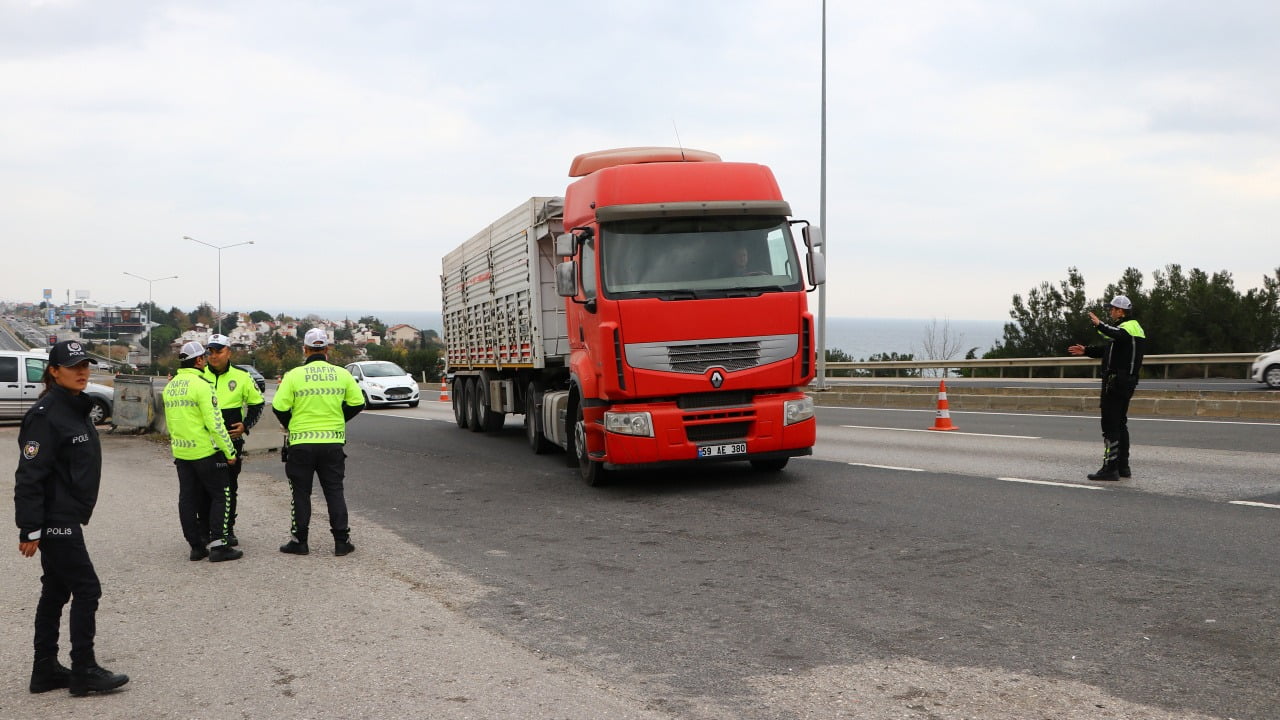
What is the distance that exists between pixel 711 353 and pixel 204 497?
4802mm

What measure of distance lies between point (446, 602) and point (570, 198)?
669 centimetres

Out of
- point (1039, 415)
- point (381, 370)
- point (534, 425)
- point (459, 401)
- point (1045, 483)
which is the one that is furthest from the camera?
point (381, 370)

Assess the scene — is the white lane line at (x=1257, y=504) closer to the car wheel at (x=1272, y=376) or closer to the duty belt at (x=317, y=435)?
the duty belt at (x=317, y=435)

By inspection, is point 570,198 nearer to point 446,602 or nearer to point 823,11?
point 446,602

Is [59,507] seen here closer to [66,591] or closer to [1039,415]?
[66,591]

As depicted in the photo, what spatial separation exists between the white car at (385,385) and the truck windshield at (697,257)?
20424mm

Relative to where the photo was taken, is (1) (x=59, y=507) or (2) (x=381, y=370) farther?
(2) (x=381, y=370)

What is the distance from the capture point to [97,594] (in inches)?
199

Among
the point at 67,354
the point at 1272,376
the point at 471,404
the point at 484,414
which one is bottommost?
the point at 484,414

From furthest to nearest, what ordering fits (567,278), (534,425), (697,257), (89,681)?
(534,425)
(567,278)
(697,257)
(89,681)

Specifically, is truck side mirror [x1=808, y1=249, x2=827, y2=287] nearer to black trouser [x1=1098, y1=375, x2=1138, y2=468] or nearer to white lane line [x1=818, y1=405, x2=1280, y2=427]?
black trouser [x1=1098, y1=375, x2=1138, y2=468]

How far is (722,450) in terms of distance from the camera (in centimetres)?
1079

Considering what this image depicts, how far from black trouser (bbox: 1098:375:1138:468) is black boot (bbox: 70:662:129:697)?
29.2 feet

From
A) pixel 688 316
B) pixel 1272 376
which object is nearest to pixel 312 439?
pixel 688 316
